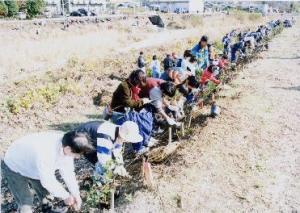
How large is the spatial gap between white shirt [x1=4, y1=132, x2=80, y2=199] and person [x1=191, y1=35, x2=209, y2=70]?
233 inches

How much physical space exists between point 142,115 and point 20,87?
8.04 meters

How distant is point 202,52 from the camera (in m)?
10.5

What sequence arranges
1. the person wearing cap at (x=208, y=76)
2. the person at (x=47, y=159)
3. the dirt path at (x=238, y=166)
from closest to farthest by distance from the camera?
1. the person at (x=47, y=159)
2. the dirt path at (x=238, y=166)
3. the person wearing cap at (x=208, y=76)

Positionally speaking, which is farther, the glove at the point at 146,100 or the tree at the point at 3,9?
the tree at the point at 3,9

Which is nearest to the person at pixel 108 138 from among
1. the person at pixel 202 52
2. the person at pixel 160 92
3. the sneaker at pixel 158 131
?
the person at pixel 160 92

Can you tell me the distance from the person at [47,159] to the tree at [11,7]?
115ft

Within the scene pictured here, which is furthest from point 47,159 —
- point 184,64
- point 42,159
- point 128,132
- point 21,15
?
point 21,15

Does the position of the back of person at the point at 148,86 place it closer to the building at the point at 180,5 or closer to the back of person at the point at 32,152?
the back of person at the point at 32,152

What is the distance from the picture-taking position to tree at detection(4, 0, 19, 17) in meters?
36.8

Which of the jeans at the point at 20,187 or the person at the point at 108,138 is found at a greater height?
the person at the point at 108,138

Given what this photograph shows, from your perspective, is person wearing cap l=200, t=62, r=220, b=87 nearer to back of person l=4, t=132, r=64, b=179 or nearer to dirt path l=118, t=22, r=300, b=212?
dirt path l=118, t=22, r=300, b=212

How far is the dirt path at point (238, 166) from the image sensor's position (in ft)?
18.5

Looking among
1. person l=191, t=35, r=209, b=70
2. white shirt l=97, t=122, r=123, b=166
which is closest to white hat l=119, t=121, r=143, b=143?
white shirt l=97, t=122, r=123, b=166

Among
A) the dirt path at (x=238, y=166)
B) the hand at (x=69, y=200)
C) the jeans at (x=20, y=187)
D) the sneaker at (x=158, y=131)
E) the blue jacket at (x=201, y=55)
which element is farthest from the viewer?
the blue jacket at (x=201, y=55)
